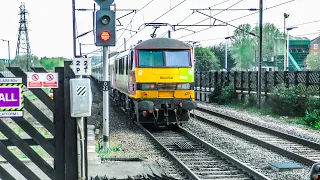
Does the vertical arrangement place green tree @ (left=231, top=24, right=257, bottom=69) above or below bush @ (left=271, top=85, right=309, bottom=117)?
above

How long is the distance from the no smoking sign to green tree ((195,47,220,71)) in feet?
197

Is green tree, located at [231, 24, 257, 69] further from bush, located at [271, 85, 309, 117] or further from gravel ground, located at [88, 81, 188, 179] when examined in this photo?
gravel ground, located at [88, 81, 188, 179]

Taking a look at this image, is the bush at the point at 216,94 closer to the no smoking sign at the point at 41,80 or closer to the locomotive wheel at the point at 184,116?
the locomotive wheel at the point at 184,116

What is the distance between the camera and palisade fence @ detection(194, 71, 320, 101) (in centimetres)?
2183

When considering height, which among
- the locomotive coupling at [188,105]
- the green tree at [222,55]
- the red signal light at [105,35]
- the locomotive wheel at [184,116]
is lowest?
the locomotive wheel at [184,116]

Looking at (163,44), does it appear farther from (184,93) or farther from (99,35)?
(99,35)

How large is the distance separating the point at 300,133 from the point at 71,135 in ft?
39.1

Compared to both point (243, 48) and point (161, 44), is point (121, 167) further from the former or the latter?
point (243, 48)

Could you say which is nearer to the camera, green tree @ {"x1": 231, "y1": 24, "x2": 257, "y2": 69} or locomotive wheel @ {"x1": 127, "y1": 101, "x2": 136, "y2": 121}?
locomotive wheel @ {"x1": 127, "y1": 101, "x2": 136, "y2": 121}

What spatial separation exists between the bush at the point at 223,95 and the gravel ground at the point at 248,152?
13.2 m

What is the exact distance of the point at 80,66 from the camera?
5320 mm

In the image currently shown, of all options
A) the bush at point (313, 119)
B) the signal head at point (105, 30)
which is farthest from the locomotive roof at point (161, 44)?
the bush at point (313, 119)

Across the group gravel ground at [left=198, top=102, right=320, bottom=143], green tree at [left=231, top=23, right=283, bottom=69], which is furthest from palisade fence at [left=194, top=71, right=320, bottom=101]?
green tree at [left=231, top=23, right=283, bottom=69]

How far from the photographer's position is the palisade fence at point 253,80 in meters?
21.8
